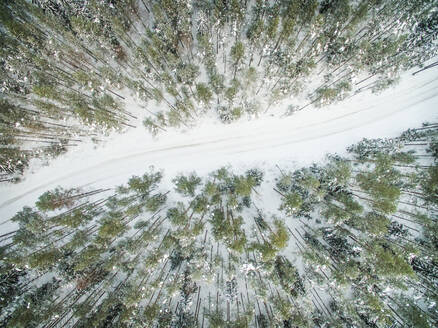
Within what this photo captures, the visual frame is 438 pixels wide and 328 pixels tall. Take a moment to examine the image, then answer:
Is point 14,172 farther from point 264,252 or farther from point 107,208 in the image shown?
point 264,252

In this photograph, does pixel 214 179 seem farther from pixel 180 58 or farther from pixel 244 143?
pixel 180 58

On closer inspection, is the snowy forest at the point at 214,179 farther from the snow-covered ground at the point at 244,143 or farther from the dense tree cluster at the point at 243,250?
the snow-covered ground at the point at 244,143

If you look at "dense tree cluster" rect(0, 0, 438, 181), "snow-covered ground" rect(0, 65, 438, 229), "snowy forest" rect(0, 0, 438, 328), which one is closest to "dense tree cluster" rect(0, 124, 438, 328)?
"snowy forest" rect(0, 0, 438, 328)

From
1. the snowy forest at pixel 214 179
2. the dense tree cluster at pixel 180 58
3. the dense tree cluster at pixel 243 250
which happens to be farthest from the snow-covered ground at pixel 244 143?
the dense tree cluster at pixel 180 58

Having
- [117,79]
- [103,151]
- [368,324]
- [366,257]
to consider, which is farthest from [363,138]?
[103,151]

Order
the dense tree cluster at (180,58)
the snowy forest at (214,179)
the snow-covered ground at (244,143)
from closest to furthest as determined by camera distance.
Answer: the snowy forest at (214,179)
the dense tree cluster at (180,58)
the snow-covered ground at (244,143)

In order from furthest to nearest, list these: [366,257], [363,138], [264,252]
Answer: [363,138], [366,257], [264,252]
